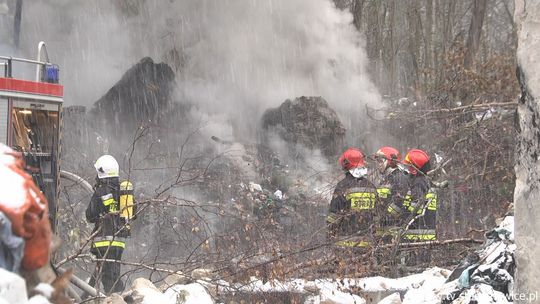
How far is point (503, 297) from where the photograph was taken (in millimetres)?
3652

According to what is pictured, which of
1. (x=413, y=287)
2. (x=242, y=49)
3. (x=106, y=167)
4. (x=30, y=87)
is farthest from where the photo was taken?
(x=242, y=49)

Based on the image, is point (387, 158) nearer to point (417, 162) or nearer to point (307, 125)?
point (417, 162)

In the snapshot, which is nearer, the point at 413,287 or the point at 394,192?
the point at 413,287

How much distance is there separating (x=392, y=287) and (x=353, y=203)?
96cm

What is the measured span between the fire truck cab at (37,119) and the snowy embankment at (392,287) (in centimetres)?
149

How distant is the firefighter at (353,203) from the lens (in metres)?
6.43

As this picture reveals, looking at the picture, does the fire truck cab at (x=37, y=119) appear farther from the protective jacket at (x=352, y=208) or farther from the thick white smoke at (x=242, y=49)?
the thick white smoke at (x=242, y=49)

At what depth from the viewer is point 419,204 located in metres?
6.48

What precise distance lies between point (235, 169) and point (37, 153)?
616 centimetres

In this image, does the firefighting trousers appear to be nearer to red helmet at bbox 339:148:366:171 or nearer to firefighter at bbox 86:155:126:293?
firefighter at bbox 86:155:126:293

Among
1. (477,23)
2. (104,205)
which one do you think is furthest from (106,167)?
(477,23)

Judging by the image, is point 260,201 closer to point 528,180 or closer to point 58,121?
point 58,121

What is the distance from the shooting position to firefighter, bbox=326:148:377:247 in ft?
21.1

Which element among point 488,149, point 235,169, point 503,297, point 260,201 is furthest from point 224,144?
point 503,297
